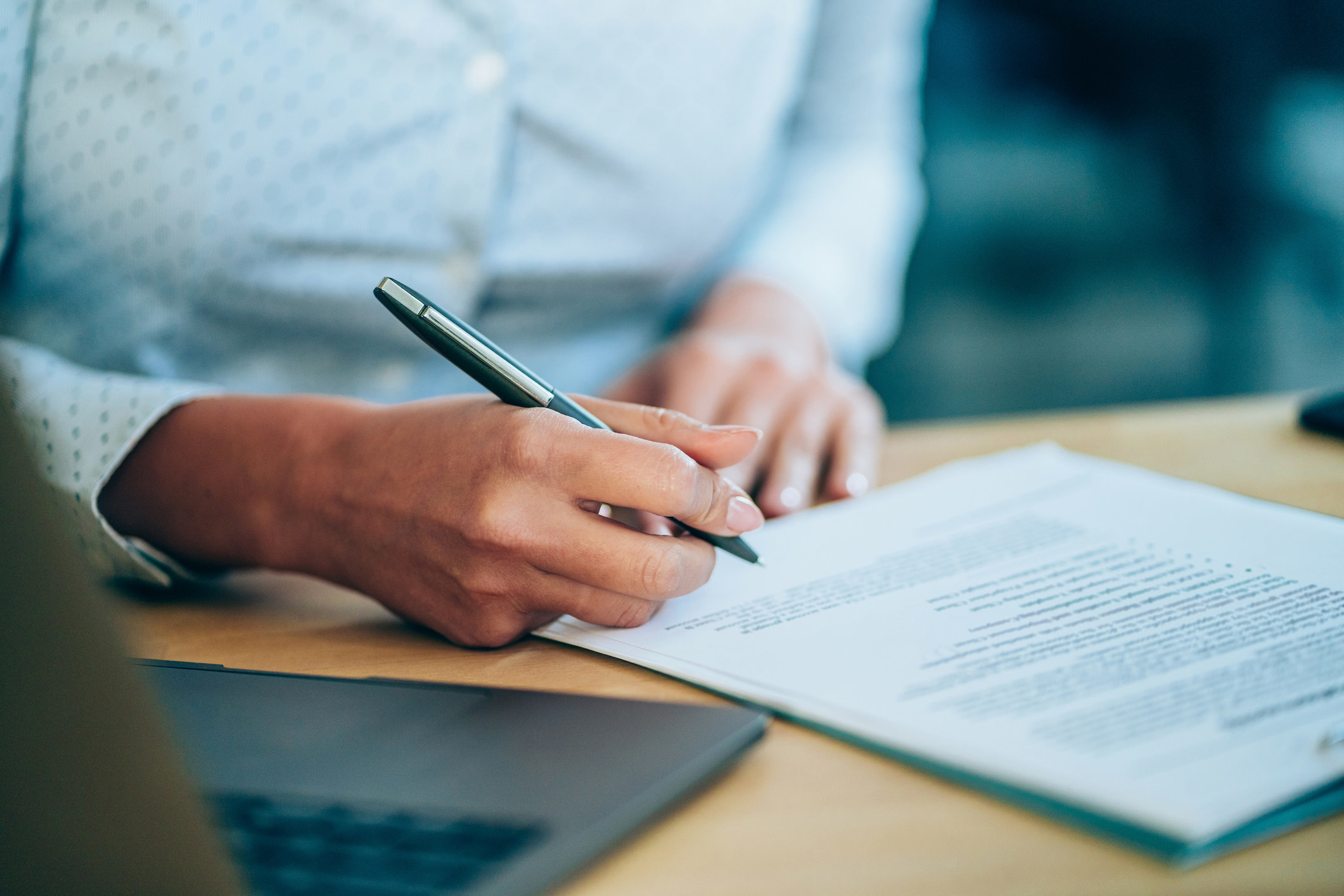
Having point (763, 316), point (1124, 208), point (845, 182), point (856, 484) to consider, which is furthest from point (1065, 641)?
point (1124, 208)

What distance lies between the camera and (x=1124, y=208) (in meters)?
1.85

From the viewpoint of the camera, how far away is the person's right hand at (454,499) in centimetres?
35

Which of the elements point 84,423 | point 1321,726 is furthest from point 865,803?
point 84,423

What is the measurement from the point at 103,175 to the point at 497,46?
257 millimetres

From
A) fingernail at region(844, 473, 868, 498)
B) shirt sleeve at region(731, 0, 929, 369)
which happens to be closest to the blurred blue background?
shirt sleeve at region(731, 0, 929, 369)

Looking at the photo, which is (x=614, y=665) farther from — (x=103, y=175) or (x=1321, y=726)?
(x=103, y=175)

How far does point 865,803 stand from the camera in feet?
0.87

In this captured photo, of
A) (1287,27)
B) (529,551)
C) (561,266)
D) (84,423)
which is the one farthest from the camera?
(1287,27)

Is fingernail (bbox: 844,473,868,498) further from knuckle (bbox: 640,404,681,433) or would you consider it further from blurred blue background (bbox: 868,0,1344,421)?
blurred blue background (bbox: 868,0,1344,421)

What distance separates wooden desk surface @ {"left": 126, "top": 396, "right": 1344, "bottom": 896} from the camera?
231 mm

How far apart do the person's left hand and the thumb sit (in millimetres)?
148

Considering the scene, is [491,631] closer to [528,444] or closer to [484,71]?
[528,444]

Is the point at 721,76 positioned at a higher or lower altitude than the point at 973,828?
higher

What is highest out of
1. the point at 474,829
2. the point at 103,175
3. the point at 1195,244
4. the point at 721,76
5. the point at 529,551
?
the point at 1195,244
